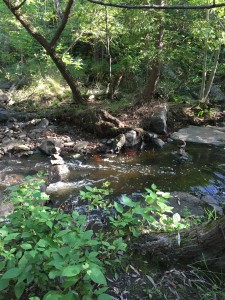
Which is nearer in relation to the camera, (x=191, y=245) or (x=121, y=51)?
(x=191, y=245)

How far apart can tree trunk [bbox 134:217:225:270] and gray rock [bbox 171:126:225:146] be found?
303 inches

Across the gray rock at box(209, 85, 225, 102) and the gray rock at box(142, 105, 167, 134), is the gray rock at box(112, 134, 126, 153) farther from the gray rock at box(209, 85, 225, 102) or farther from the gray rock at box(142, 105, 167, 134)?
the gray rock at box(209, 85, 225, 102)

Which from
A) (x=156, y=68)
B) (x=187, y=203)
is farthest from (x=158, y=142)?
(x=187, y=203)

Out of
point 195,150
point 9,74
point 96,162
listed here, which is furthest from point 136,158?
point 9,74

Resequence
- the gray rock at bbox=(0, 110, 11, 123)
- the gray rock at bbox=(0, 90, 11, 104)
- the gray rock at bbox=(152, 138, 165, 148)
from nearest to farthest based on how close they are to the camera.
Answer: the gray rock at bbox=(152, 138, 165, 148)
the gray rock at bbox=(0, 110, 11, 123)
the gray rock at bbox=(0, 90, 11, 104)

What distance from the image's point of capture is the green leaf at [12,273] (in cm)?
168

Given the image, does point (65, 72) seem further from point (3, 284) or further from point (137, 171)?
point (3, 284)

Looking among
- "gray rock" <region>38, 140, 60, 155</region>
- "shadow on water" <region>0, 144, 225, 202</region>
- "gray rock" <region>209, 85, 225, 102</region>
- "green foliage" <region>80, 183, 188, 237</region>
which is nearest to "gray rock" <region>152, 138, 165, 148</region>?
"shadow on water" <region>0, 144, 225, 202</region>

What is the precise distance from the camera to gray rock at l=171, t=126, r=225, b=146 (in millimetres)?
9969

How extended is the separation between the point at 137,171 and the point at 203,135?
3.92 metres

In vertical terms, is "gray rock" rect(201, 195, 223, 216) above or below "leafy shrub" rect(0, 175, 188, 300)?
below

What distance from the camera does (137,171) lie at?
7684 mm

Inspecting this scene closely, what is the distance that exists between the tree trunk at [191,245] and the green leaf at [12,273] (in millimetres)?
1208

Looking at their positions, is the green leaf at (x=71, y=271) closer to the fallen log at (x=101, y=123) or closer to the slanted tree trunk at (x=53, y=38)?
the fallen log at (x=101, y=123)
